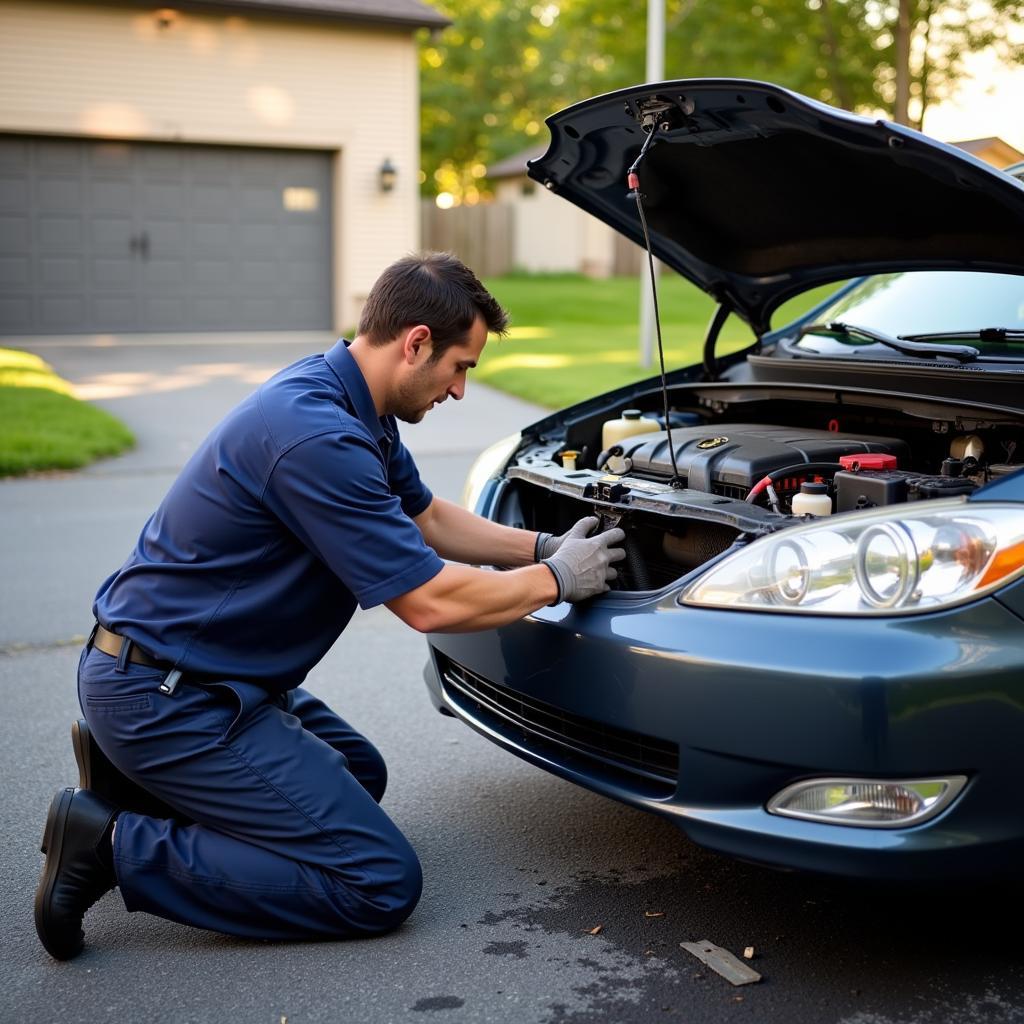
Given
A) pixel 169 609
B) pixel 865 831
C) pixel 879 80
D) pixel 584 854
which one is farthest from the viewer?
pixel 879 80

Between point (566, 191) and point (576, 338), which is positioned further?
point (576, 338)

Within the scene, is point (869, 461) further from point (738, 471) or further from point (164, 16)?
point (164, 16)

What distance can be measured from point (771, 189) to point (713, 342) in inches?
31.4

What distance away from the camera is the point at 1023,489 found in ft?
8.11

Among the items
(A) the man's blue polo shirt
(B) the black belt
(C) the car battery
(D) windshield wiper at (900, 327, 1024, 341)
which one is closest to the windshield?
(D) windshield wiper at (900, 327, 1024, 341)

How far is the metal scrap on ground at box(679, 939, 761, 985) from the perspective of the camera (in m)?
2.67

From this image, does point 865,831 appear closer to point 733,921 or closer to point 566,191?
point 733,921

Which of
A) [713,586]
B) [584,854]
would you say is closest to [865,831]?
[713,586]

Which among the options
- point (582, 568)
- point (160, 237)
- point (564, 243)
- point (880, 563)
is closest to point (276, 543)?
point (582, 568)

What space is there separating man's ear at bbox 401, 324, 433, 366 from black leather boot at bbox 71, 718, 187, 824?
45.0 inches

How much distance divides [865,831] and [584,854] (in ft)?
3.46

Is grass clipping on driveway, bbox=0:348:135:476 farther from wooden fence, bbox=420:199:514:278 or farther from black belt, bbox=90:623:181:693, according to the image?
wooden fence, bbox=420:199:514:278

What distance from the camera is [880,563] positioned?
8.22 ft

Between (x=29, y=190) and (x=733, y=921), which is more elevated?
(x=29, y=190)
